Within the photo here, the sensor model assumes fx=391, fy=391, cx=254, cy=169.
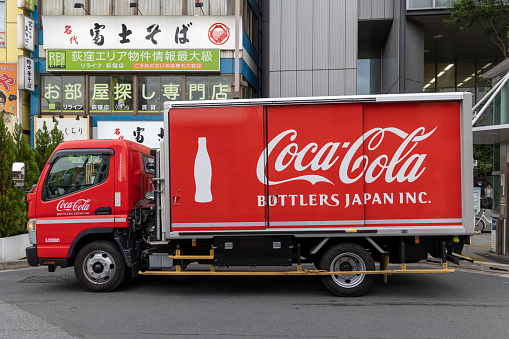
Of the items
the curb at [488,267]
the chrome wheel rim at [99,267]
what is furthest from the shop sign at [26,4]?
the curb at [488,267]

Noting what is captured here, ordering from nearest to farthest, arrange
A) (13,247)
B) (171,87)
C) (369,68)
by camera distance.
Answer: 1. (13,247)
2. (171,87)
3. (369,68)

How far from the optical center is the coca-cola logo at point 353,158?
6.18 m

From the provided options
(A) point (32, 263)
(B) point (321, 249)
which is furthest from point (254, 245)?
(A) point (32, 263)

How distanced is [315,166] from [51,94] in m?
15.5

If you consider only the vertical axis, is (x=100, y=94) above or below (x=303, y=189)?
above

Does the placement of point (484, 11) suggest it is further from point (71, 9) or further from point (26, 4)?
point (26, 4)

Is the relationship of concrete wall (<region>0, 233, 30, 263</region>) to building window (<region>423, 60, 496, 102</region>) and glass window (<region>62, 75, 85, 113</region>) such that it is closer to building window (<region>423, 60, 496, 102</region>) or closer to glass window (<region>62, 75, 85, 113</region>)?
glass window (<region>62, 75, 85, 113</region>)

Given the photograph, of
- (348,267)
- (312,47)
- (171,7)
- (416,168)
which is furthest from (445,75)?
(348,267)

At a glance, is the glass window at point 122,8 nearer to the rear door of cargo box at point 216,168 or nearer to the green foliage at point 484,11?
the green foliage at point 484,11

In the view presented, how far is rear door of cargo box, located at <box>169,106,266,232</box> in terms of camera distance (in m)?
6.27

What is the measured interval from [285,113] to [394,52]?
13.3 meters

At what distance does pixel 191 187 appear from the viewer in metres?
6.33

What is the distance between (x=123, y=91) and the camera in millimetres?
17500

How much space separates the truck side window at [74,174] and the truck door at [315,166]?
9.43 ft
